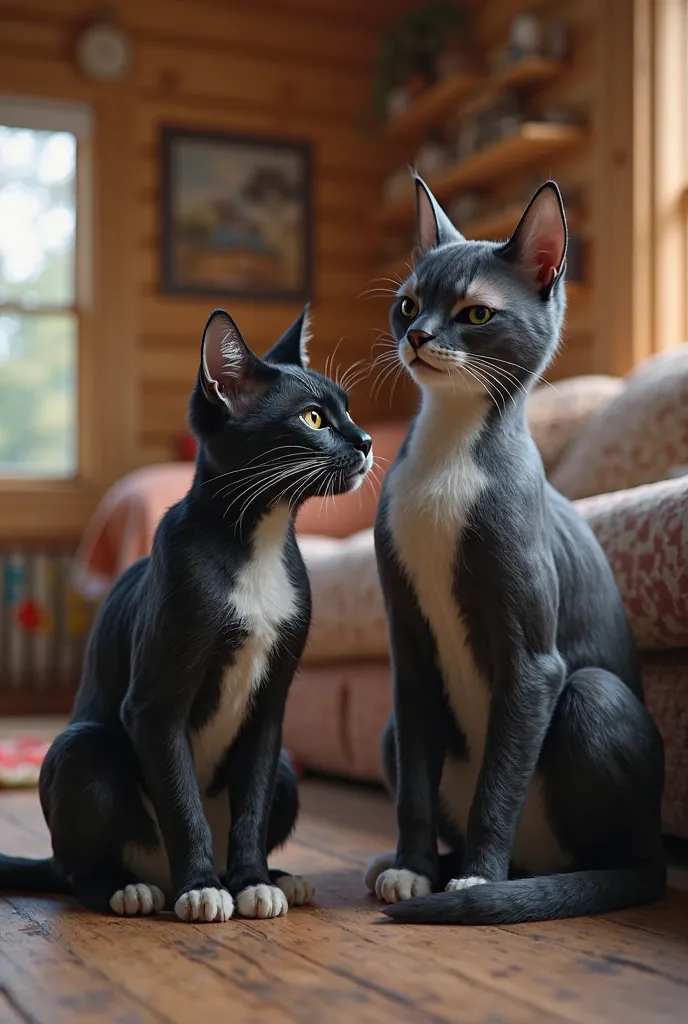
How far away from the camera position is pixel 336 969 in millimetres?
1256

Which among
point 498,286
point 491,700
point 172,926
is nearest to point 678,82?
point 498,286

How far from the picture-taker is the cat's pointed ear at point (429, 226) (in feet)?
5.59

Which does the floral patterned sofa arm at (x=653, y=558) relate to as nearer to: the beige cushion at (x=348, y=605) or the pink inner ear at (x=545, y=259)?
the pink inner ear at (x=545, y=259)

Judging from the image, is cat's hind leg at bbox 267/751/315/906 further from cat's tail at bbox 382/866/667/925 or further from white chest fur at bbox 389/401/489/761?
white chest fur at bbox 389/401/489/761

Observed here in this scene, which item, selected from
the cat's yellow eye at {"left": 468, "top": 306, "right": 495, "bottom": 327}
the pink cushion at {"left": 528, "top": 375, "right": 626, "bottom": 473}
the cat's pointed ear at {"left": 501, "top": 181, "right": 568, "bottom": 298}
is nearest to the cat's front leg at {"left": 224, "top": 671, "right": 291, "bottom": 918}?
the cat's yellow eye at {"left": 468, "top": 306, "right": 495, "bottom": 327}

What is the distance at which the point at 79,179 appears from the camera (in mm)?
5172

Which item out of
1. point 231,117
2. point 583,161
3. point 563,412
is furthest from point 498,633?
point 231,117

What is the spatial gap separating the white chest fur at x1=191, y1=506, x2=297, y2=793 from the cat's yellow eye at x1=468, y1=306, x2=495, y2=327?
345 mm

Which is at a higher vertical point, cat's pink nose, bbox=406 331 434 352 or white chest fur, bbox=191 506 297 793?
cat's pink nose, bbox=406 331 434 352

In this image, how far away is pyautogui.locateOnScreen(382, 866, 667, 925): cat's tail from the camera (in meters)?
1.40

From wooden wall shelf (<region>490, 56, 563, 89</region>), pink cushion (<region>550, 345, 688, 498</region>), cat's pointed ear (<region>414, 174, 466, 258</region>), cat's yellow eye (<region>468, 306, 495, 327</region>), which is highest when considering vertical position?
wooden wall shelf (<region>490, 56, 563, 89</region>)

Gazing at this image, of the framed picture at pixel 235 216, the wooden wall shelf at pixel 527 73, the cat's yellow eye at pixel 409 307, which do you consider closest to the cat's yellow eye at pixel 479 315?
the cat's yellow eye at pixel 409 307

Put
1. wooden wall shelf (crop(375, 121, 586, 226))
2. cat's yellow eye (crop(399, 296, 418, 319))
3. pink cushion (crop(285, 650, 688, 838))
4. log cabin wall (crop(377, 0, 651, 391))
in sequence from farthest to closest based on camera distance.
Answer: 1. wooden wall shelf (crop(375, 121, 586, 226))
2. log cabin wall (crop(377, 0, 651, 391))
3. pink cushion (crop(285, 650, 688, 838))
4. cat's yellow eye (crop(399, 296, 418, 319))

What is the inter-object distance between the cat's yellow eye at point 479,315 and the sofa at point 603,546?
1.41 ft
